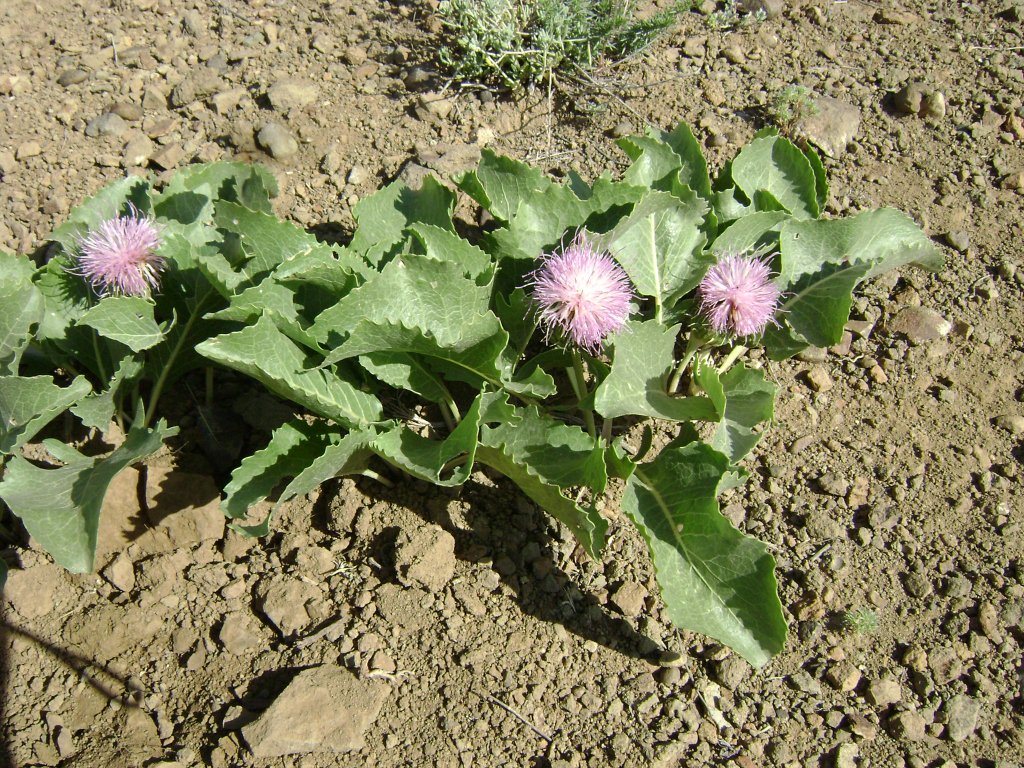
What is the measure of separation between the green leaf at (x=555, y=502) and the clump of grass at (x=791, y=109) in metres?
2.05

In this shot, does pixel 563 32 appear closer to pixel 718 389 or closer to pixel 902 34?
pixel 902 34

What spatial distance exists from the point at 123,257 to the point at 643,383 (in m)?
1.59

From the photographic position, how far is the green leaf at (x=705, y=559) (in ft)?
7.22

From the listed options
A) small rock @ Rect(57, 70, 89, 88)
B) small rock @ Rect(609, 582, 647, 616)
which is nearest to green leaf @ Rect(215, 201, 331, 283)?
small rock @ Rect(609, 582, 647, 616)

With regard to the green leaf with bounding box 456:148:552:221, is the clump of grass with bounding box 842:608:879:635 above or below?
below

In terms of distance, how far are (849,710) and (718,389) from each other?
37.8 inches

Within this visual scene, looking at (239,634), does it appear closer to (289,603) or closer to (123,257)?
(289,603)

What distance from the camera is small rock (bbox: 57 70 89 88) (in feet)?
13.0

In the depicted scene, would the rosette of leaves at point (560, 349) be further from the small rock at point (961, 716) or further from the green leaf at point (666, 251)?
the small rock at point (961, 716)

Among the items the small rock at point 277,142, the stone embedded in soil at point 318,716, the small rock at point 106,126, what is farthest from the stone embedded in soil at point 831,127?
the small rock at point 106,126

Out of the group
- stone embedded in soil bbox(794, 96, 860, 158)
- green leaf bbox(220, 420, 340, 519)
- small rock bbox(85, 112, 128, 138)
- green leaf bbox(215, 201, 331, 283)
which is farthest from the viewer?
small rock bbox(85, 112, 128, 138)

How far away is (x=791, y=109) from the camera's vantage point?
12.2ft

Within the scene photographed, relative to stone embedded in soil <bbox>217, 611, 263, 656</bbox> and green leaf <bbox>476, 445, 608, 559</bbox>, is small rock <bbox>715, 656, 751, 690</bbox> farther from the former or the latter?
stone embedded in soil <bbox>217, 611, 263, 656</bbox>

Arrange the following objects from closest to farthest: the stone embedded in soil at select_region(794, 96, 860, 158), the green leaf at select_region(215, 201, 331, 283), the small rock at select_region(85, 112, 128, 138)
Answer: the green leaf at select_region(215, 201, 331, 283) < the stone embedded in soil at select_region(794, 96, 860, 158) < the small rock at select_region(85, 112, 128, 138)
